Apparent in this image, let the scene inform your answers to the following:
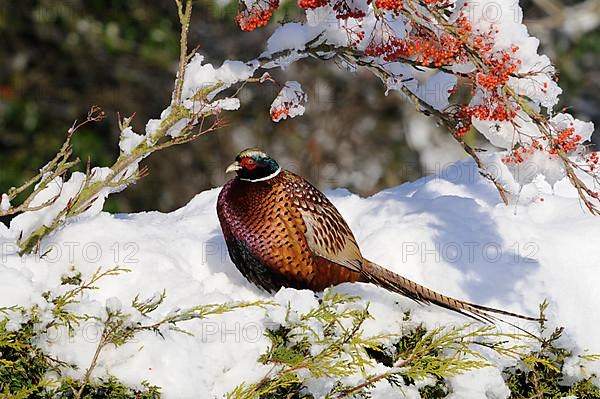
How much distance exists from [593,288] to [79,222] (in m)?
1.62

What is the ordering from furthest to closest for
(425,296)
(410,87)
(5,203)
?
(410,87) < (425,296) < (5,203)

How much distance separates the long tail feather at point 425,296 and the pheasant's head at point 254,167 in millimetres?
461

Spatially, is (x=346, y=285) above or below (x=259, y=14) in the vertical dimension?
below

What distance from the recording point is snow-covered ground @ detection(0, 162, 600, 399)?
2.42 meters

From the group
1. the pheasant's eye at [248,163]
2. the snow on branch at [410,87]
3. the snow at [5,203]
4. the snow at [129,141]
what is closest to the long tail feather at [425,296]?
the snow on branch at [410,87]

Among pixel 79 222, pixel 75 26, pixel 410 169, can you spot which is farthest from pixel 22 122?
pixel 79 222

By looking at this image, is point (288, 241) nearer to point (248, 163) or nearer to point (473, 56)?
point (248, 163)

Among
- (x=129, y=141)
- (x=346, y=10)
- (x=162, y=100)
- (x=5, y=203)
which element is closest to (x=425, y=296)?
(x=346, y=10)

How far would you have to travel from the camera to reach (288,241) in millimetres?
2922

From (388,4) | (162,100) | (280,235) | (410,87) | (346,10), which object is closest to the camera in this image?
(388,4)

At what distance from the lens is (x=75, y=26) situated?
7.41 meters

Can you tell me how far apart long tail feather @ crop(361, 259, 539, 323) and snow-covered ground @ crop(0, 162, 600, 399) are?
34 mm

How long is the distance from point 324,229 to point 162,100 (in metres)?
5.06

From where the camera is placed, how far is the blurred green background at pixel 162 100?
7352 millimetres
